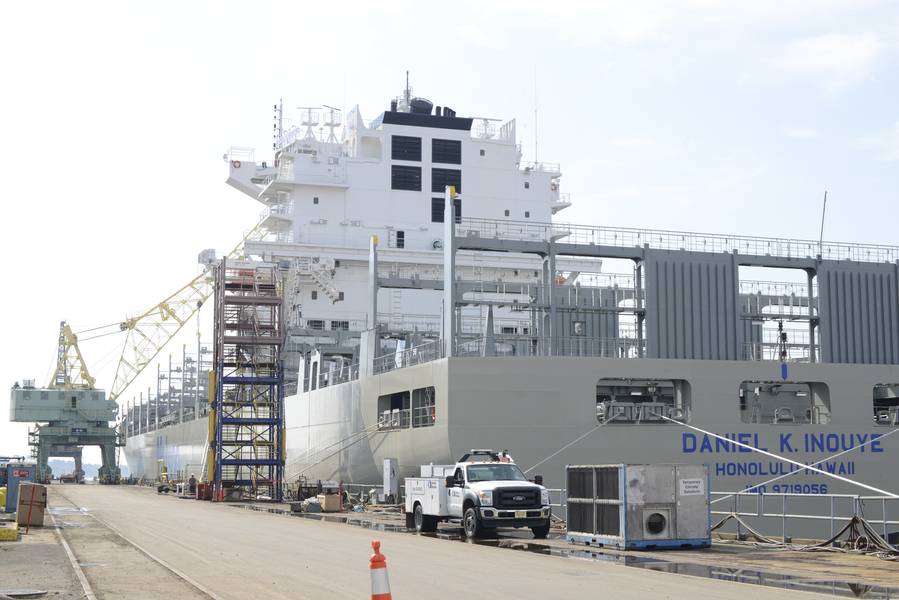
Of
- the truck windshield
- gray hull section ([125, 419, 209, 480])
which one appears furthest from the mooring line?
gray hull section ([125, 419, 209, 480])

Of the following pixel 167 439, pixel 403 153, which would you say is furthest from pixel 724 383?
pixel 167 439

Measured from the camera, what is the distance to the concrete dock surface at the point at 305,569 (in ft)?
41.7

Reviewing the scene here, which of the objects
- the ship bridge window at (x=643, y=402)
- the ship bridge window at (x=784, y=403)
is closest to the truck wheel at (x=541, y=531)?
the ship bridge window at (x=643, y=402)

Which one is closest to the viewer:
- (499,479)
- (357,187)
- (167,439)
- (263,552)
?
(263,552)

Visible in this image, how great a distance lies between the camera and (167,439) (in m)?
85.1

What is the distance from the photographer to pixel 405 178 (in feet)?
180

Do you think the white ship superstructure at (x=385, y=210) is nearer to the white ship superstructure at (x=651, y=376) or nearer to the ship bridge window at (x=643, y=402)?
the white ship superstructure at (x=651, y=376)

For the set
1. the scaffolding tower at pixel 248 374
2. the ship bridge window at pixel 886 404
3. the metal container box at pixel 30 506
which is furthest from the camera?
the scaffolding tower at pixel 248 374

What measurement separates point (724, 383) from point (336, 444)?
761 inches

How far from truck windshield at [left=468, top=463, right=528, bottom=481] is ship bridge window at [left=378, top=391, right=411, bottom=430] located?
13742 mm

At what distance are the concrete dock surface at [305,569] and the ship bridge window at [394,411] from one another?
13195mm

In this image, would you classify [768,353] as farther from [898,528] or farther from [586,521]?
[586,521]

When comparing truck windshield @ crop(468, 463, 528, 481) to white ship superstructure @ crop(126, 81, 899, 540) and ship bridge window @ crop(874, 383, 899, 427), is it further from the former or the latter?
ship bridge window @ crop(874, 383, 899, 427)

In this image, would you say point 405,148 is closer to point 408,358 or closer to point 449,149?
point 449,149
